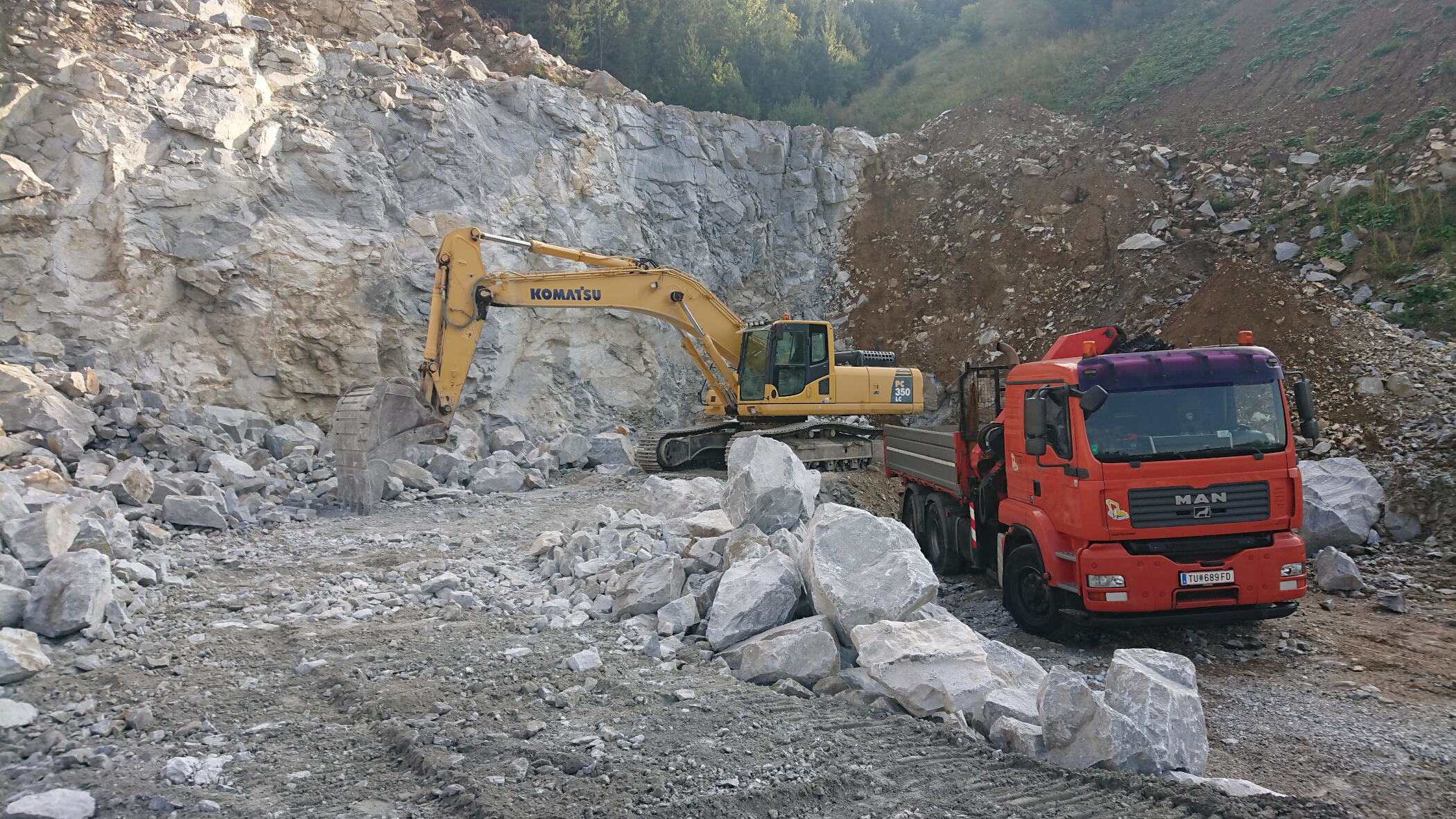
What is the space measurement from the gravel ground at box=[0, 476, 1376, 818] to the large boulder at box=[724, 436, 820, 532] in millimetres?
1784

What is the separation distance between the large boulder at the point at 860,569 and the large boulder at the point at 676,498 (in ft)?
11.0

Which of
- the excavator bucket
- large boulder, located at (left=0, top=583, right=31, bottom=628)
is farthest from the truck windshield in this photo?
the excavator bucket

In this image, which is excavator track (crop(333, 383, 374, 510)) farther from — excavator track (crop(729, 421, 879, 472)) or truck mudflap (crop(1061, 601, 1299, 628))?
truck mudflap (crop(1061, 601, 1299, 628))

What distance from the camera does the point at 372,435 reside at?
1023 cm

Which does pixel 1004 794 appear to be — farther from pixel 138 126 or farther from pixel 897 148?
pixel 897 148

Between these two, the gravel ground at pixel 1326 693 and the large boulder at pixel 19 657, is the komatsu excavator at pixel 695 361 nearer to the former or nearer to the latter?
the large boulder at pixel 19 657

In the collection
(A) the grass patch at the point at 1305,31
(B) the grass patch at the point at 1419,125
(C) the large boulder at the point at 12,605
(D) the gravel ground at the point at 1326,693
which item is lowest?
(D) the gravel ground at the point at 1326,693

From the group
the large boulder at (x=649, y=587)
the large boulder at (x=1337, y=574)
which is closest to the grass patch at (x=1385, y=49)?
the large boulder at (x=1337, y=574)

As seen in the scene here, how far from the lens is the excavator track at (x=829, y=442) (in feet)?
44.3

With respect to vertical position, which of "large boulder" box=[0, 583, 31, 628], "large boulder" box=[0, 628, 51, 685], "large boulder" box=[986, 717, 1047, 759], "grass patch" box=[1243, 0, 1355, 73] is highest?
"grass patch" box=[1243, 0, 1355, 73]

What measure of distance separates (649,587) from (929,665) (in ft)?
7.58

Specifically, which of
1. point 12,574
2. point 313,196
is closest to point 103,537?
point 12,574

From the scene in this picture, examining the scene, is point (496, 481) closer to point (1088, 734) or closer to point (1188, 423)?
point (1188, 423)

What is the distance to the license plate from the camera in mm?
5707
